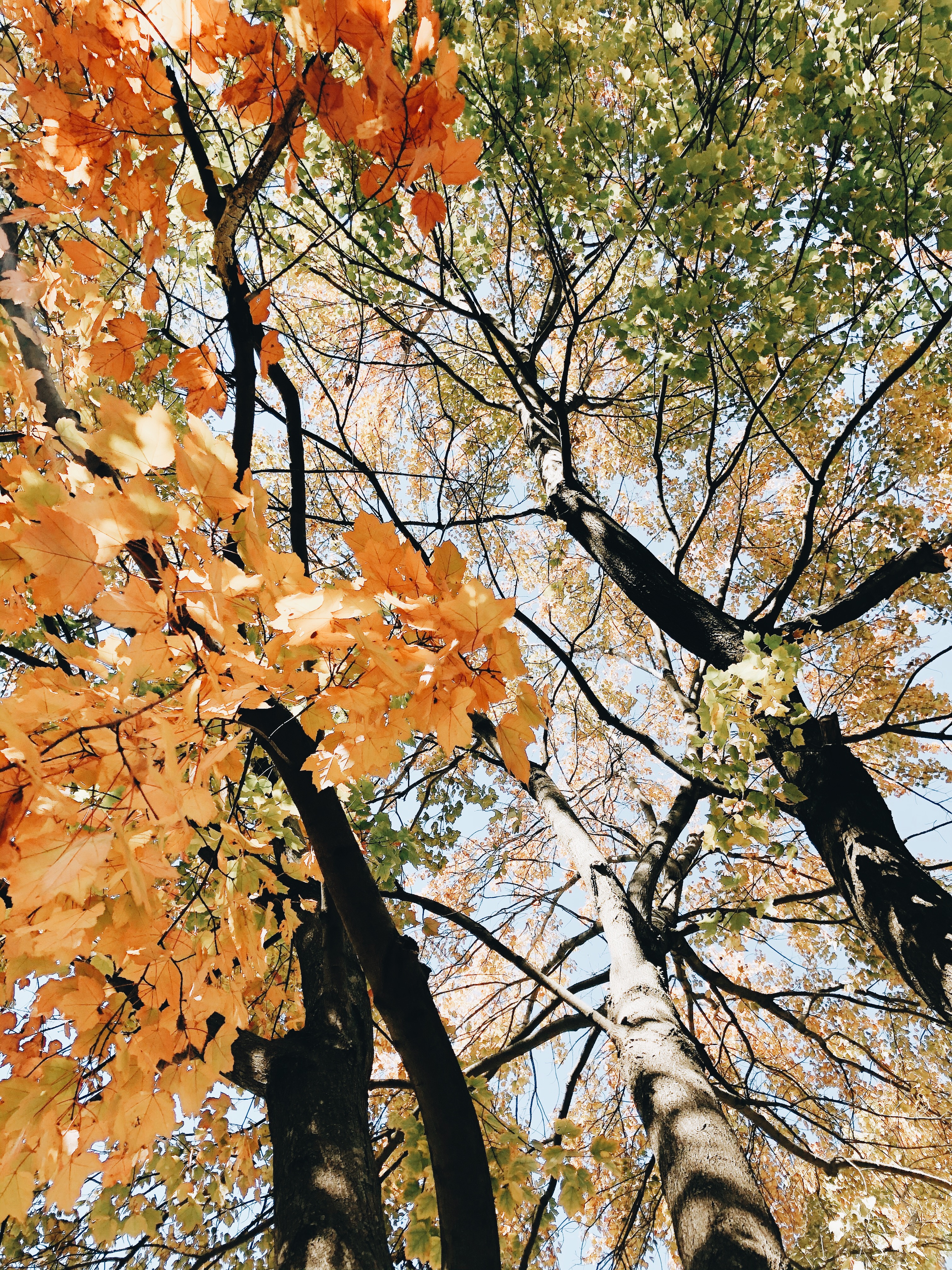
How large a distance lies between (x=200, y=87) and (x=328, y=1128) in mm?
2917

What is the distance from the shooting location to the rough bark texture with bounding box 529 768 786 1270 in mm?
1685

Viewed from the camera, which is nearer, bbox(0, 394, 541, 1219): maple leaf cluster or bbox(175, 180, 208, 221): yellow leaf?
bbox(0, 394, 541, 1219): maple leaf cluster

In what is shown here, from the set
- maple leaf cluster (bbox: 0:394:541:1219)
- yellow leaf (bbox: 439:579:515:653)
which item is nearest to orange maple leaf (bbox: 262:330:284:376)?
maple leaf cluster (bbox: 0:394:541:1219)

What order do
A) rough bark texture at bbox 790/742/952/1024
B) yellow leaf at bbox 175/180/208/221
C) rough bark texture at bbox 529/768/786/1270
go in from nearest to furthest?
rough bark texture at bbox 529/768/786/1270 → yellow leaf at bbox 175/180/208/221 → rough bark texture at bbox 790/742/952/1024

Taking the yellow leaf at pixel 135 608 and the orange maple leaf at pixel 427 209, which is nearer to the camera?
the yellow leaf at pixel 135 608

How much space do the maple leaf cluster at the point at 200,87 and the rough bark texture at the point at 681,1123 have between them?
2.43 meters

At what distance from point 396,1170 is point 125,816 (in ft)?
15.3

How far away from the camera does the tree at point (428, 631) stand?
1.11 m

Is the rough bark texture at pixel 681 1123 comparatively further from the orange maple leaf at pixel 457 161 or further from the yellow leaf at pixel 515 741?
the orange maple leaf at pixel 457 161

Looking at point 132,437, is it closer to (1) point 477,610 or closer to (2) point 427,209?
(1) point 477,610

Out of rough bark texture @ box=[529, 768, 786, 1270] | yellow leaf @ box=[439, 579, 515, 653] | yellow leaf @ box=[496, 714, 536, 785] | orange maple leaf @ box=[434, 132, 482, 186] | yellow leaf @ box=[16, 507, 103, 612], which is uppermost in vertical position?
orange maple leaf @ box=[434, 132, 482, 186]

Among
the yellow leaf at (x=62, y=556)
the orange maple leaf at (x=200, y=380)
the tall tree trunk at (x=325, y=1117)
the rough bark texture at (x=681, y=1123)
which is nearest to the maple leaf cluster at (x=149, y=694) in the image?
the yellow leaf at (x=62, y=556)

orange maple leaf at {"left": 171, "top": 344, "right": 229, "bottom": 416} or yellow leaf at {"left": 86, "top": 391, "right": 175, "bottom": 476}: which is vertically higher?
orange maple leaf at {"left": 171, "top": 344, "right": 229, "bottom": 416}

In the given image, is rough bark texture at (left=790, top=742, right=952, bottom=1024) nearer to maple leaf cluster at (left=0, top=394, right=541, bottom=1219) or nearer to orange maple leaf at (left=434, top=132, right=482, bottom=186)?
maple leaf cluster at (left=0, top=394, right=541, bottom=1219)
